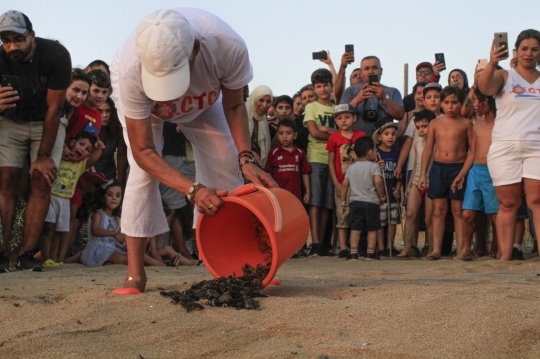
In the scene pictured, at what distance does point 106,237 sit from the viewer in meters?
7.08

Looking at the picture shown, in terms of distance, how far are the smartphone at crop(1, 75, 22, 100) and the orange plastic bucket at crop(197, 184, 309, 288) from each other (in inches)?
101

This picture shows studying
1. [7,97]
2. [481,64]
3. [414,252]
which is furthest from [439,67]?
[7,97]

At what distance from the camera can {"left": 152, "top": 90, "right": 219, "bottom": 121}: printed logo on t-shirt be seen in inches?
154

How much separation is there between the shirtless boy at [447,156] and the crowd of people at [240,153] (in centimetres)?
1

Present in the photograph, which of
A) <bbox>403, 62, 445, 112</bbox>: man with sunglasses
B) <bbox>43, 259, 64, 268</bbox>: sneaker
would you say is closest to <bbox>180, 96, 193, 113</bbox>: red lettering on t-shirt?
<bbox>43, 259, 64, 268</bbox>: sneaker

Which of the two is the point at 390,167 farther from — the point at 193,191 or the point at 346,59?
the point at 193,191

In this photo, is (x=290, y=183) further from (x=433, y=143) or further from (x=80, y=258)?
(x=80, y=258)

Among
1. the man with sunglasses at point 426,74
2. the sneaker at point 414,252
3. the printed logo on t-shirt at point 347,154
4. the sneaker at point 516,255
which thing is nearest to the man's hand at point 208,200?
the sneaker at point 516,255

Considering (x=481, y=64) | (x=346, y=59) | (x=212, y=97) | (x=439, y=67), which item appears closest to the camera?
(x=212, y=97)

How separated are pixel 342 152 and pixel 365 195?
1.85 feet

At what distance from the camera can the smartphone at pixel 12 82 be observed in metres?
5.79

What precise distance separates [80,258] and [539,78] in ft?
14.7

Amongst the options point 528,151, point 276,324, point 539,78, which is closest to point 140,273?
point 276,324

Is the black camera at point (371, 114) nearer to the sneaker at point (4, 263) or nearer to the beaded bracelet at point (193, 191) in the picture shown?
the sneaker at point (4, 263)
